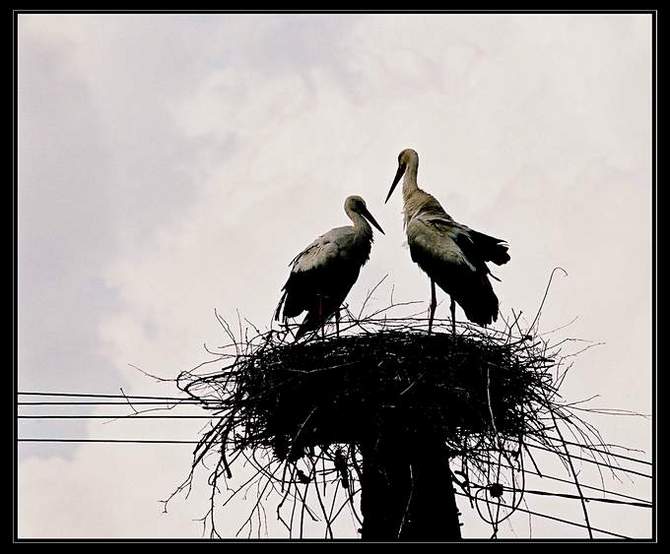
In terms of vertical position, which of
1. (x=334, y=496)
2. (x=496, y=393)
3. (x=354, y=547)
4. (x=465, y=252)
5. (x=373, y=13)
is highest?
(x=373, y=13)

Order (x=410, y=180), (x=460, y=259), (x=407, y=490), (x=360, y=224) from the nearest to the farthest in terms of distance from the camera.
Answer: (x=407, y=490) < (x=460, y=259) < (x=360, y=224) < (x=410, y=180)

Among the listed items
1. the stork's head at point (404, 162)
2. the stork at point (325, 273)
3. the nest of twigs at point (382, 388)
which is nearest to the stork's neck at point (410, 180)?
the stork's head at point (404, 162)

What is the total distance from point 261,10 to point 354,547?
2.28 meters

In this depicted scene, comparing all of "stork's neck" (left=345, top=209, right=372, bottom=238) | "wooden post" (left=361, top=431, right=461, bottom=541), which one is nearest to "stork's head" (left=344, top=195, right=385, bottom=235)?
"stork's neck" (left=345, top=209, right=372, bottom=238)

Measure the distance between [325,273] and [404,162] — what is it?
1.11 m

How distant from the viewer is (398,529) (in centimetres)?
381

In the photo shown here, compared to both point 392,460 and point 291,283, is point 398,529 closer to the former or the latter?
point 392,460

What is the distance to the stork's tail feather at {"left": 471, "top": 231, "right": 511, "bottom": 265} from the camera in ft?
17.6

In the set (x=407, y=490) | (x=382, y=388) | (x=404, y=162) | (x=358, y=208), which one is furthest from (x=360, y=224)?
(x=407, y=490)

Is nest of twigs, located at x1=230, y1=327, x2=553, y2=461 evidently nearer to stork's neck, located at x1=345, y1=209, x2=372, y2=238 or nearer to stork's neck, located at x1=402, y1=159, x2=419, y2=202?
stork's neck, located at x1=345, y1=209, x2=372, y2=238

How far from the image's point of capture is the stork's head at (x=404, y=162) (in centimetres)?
641

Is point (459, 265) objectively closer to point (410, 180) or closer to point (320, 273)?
point (320, 273)

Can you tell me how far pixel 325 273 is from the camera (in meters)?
5.75
